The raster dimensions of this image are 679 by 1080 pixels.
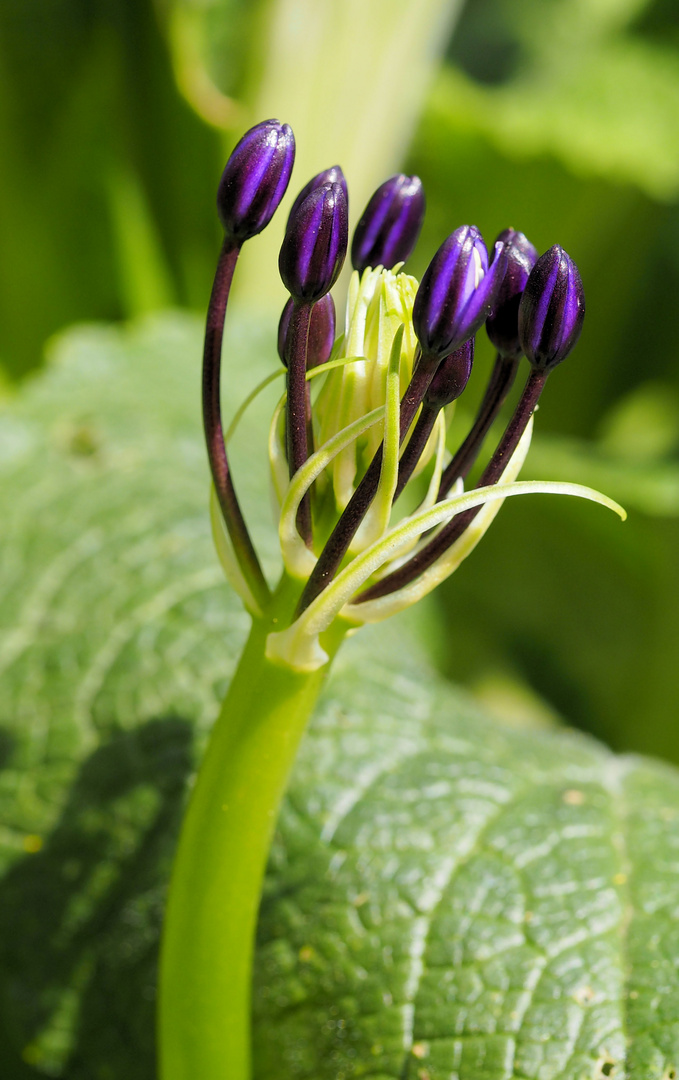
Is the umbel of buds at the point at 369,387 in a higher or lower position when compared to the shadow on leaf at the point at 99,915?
higher

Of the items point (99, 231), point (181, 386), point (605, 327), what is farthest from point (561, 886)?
point (605, 327)

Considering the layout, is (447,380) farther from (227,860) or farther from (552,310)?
(227,860)

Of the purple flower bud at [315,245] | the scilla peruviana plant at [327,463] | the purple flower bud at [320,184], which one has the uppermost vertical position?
the purple flower bud at [320,184]

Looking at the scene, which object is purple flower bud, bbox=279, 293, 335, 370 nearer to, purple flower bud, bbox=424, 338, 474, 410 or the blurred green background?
purple flower bud, bbox=424, 338, 474, 410

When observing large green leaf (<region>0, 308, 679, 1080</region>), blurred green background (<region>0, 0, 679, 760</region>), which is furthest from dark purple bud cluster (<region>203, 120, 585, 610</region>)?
blurred green background (<region>0, 0, 679, 760</region>)

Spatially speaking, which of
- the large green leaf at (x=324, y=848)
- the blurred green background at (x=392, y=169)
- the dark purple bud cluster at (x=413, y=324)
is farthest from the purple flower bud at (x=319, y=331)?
the blurred green background at (x=392, y=169)

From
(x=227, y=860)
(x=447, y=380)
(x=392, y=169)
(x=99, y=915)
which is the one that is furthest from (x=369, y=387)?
(x=392, y=169)

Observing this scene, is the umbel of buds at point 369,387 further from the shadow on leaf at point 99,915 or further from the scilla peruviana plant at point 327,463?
the shadow on leaf at point 99,915
